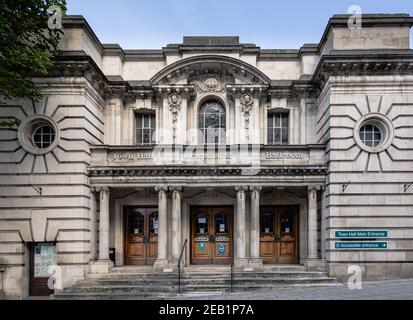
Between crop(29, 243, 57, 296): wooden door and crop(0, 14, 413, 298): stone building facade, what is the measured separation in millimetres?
52

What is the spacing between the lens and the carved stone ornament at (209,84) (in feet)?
63.3

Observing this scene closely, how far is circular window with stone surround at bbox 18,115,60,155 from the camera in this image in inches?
642

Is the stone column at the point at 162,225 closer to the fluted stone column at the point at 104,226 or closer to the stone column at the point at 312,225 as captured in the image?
the fluted stone column at the point at 104,226

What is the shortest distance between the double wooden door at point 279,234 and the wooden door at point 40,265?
9.20 meters

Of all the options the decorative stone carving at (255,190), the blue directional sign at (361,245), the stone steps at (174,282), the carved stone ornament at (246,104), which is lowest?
the stone steps at (174,282)

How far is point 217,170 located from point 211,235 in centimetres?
370

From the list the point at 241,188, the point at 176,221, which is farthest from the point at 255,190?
the point at 176,221

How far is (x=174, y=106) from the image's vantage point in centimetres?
1916

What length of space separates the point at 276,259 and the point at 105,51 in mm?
12730

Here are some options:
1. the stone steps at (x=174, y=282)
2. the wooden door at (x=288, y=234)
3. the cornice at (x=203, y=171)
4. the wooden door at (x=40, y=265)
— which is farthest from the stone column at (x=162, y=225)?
the wooden door at (x=288, y=234)

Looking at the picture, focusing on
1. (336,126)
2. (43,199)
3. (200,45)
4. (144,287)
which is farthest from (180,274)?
(200,45)

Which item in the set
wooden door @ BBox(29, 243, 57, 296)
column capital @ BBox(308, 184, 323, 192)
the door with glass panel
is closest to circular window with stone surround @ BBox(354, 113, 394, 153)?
column capital @ BBox(308, 184, 323, 192)

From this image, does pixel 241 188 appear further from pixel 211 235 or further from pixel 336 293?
pixel 336 293

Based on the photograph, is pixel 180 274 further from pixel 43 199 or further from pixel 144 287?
pixel 43 199
